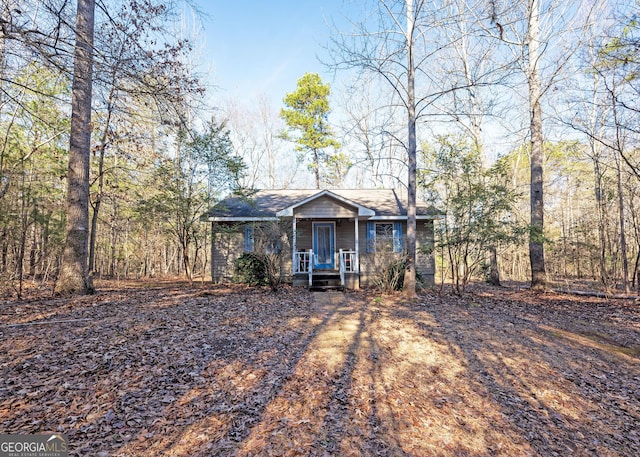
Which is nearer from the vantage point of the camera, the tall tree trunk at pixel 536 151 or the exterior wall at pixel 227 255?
the tall tree trunk at pixel 536 151

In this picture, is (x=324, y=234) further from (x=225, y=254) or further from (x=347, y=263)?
(x=225, y=254)

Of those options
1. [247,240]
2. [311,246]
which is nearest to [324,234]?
[311,246]

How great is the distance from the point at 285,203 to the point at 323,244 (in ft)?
8.71

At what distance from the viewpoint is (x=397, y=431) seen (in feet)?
9.48

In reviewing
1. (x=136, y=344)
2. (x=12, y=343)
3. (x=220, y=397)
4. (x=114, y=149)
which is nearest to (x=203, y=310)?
(x=136, y=344)

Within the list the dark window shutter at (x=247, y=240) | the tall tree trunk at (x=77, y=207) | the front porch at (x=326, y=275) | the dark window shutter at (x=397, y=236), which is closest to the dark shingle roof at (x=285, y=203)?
the dark window shutter at (x=397, y=236)

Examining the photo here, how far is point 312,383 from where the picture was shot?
12.1 ft

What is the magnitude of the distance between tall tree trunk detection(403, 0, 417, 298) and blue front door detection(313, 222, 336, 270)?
15.4 feet

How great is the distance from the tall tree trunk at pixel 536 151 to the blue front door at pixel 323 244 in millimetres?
7461

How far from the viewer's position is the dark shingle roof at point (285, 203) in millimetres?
12297

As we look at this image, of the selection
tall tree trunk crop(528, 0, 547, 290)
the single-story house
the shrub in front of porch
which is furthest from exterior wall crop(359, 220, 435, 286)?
the shrub in front of porch

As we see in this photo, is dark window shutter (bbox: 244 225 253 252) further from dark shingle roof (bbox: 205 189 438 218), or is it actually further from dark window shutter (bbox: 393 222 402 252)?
dark window shutter (bbox: 393 222 402 252)

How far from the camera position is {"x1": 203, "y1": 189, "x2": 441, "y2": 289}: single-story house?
11.7m

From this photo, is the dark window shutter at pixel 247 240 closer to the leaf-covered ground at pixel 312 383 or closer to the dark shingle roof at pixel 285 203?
the dark shingle roof at pixel 285 203
